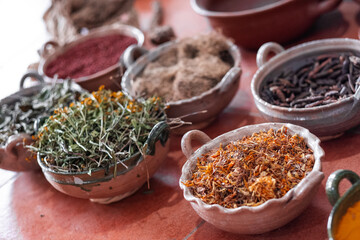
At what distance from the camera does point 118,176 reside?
1450mm

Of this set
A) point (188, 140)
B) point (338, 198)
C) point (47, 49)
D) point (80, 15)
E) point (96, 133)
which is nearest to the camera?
point (338, 198)

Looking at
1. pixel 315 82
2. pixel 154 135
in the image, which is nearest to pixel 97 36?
pixel 154 135

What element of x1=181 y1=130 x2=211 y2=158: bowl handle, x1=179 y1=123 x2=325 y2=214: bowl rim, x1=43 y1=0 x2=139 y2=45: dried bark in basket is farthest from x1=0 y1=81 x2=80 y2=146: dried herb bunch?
x1=43 y1=0 x2=139 y2=45: dried bark in basket

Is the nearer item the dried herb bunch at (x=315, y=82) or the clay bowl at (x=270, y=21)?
the dried herb bunch at (x=315, y=82)

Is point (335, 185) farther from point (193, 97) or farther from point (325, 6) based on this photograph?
point (325, 6)

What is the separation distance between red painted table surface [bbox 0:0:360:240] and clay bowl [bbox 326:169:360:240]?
0.81 ft

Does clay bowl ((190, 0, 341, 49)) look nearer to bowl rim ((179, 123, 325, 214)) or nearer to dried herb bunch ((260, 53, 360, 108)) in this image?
dried herb bunch ((260, 53, 360, 108))

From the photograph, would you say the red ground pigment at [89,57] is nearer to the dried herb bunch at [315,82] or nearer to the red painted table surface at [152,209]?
the red painted table surface at [152,209]

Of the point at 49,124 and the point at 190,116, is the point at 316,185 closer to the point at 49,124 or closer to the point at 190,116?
the point at 190,116

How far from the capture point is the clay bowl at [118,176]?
1.43 meters

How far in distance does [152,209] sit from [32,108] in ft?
2.85

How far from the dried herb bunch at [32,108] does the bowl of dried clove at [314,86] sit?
908mm

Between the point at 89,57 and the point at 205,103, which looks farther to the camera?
the point at 89,57

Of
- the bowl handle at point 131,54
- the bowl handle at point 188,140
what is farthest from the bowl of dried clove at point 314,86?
the bowl handle at point 131,54
